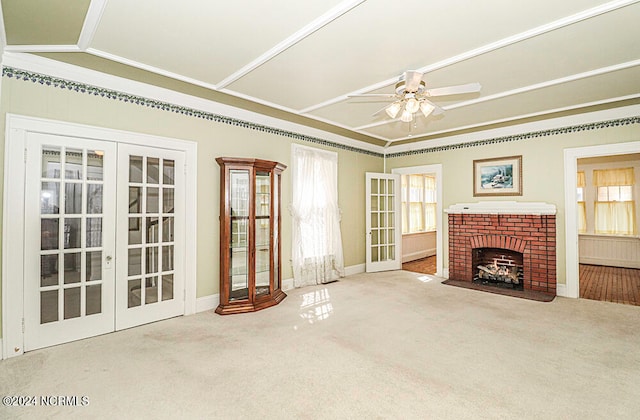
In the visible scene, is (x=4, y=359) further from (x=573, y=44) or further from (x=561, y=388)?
(x=573, y=44)

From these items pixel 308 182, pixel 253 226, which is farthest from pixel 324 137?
pixel 253 226

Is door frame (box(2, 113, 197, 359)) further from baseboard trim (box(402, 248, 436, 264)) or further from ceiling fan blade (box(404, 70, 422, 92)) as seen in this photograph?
baseboard trim (box(402, 248, 436, 264))

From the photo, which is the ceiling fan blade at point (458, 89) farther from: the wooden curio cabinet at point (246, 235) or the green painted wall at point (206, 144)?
the green painted wall at point (206, 144)

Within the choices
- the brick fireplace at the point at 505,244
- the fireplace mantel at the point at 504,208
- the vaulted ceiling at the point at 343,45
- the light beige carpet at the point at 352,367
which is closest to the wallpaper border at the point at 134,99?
the vaulted ceiling at the point at 343,45

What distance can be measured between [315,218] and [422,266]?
3268 mm

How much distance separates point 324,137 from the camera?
225 inches

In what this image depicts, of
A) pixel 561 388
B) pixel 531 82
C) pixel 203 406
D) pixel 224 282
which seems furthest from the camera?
pixel 224 282

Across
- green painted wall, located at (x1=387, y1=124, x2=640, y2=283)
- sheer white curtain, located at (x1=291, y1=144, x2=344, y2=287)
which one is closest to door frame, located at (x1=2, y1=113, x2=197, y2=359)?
sheer white curtain, located at (x1=291, y1=144, x2=344, y2=287)

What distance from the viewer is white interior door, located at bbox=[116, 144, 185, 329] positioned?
3.43 meters

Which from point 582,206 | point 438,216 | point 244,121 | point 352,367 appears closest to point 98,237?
point 244,121

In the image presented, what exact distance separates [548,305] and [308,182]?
396 centimetres

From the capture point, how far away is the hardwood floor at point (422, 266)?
678cm

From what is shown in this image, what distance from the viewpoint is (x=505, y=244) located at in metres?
5.30

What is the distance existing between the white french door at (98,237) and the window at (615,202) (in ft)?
30.1
